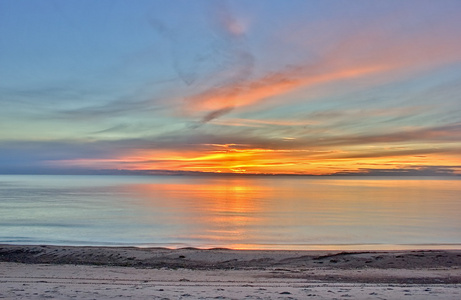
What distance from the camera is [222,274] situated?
14211 mm

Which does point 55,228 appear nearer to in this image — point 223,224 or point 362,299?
point 223,224

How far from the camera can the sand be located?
939cm

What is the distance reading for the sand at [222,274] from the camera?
9391 mm

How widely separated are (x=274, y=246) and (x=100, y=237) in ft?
47.0

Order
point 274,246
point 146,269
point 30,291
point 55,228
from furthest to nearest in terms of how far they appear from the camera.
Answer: point 55,228, point 274,246, point 146,269, point 30,291

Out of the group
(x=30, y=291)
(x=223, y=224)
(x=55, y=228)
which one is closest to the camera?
(x=30, y=291)

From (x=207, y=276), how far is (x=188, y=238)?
1664 centimetres

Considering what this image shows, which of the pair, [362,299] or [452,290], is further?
[452,290]

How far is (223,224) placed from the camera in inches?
1511

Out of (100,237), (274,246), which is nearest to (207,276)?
(274,246)

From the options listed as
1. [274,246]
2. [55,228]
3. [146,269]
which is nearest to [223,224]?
[274,246]

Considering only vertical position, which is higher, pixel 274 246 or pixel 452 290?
pixel 452 290

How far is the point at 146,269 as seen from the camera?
15.4 meters

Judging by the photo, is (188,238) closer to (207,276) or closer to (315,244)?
(315,244)
